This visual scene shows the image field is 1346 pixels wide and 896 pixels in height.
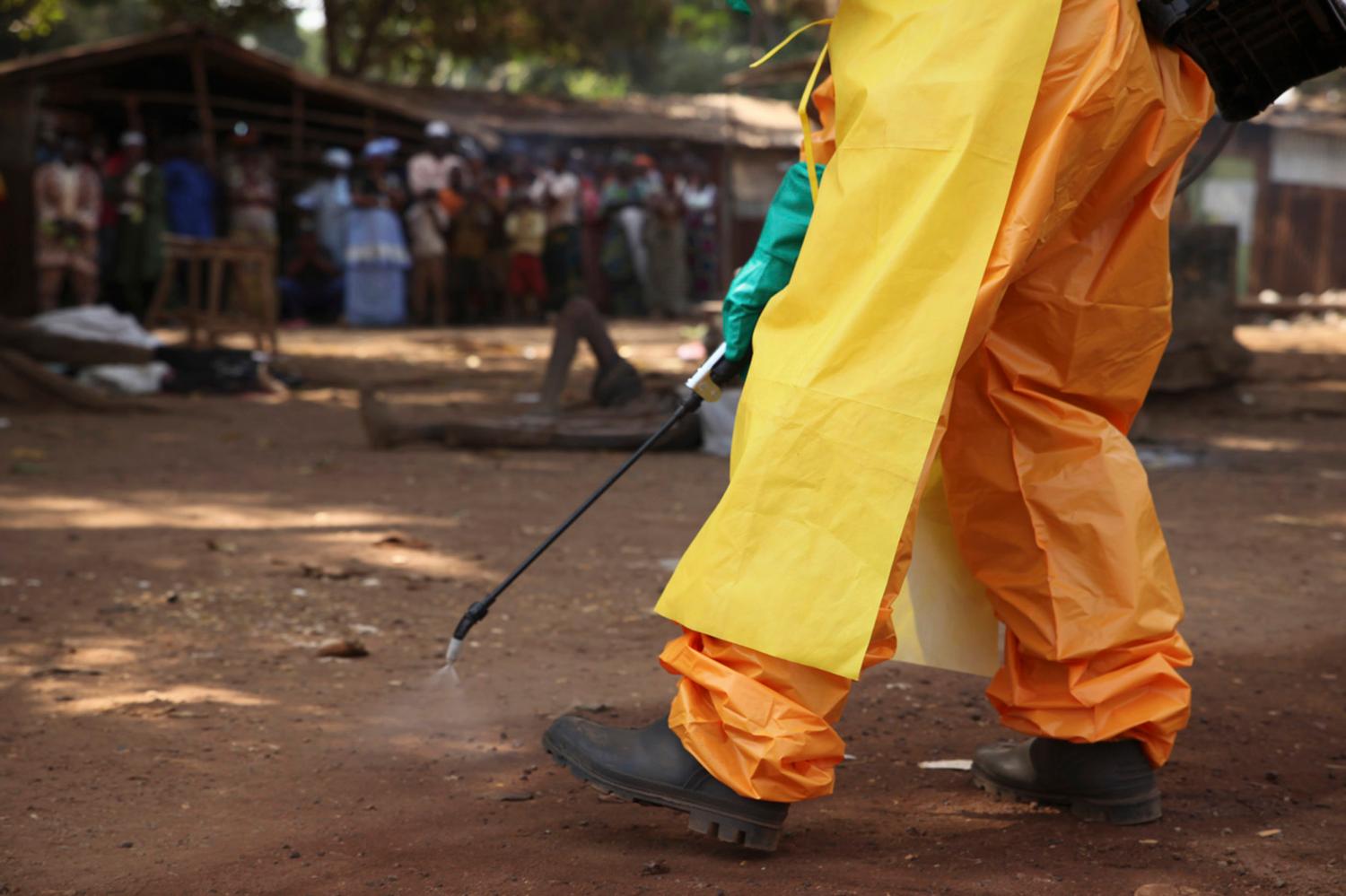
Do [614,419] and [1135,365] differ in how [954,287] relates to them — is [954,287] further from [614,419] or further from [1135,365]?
[614,419]

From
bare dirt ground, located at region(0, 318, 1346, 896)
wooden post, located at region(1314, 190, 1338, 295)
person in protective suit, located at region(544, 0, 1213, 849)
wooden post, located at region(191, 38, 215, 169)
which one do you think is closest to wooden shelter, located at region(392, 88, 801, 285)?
wooden post, located at region(191, 38, 215, 169)

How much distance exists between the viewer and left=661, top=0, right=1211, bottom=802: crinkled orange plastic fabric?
212 centimetres

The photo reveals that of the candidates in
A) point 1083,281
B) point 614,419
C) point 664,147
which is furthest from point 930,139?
point 664,147

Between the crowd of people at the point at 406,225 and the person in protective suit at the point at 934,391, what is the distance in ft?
43.3

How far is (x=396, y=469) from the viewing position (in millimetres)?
6535

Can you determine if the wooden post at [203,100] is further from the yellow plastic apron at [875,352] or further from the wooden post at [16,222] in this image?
the yellow plastic apron at [875,352]

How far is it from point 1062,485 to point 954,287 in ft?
1.43

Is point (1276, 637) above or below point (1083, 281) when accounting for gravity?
below

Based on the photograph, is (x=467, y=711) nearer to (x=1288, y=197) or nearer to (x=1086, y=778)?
(x=1086, y=778)

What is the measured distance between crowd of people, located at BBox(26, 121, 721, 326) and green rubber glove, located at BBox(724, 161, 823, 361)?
13061 mm

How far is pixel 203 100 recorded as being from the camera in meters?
16.4

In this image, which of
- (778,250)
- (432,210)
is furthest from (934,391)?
(432,210)

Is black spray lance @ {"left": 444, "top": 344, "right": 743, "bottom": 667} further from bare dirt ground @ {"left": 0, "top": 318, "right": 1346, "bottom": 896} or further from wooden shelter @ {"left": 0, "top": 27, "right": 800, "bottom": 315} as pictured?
wooden shelter @ {"left": 0, "top": 27, "right": 800, "bottom": 315}

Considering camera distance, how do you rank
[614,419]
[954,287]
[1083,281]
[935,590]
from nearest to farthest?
[954,287]
[1083,281]
[935,590]
[614,419]
